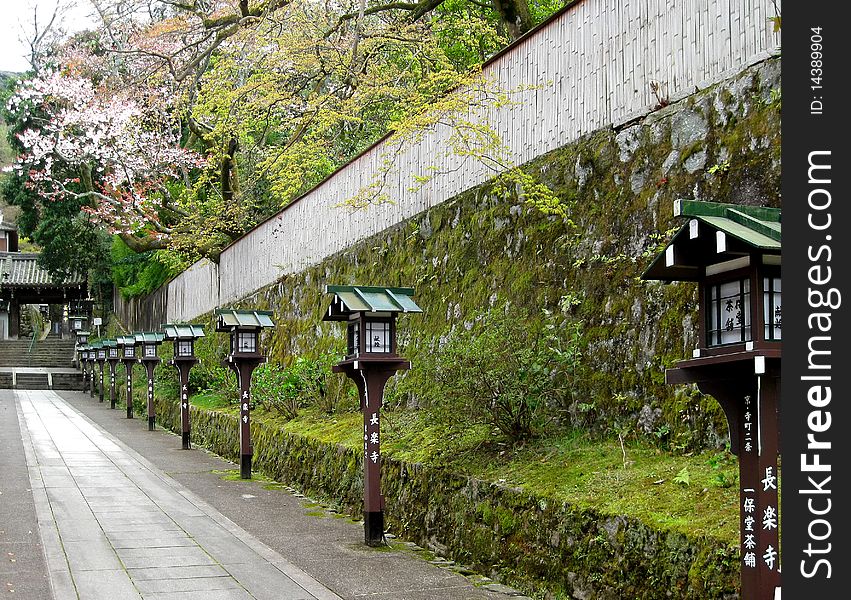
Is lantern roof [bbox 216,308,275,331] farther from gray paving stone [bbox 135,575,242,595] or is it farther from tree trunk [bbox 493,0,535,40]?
tree trunk [bbox 493,0,535,40]

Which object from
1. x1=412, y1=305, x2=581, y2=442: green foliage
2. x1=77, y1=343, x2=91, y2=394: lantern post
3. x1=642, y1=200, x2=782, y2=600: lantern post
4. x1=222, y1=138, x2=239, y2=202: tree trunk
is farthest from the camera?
x1=77, y1=343, x2=91, y2=394: lantern post

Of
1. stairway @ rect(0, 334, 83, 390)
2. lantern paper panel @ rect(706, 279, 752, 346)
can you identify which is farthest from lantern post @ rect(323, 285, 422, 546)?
stairway @ rect(0, 334, 83, 390)

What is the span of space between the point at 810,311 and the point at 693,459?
3699mm

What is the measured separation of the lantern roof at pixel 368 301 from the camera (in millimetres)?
9297

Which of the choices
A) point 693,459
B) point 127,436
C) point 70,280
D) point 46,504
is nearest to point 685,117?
point 693,459

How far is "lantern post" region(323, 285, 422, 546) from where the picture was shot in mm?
9172

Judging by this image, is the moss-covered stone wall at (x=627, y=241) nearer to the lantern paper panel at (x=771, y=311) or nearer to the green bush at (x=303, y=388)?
the lantern paper panel at (x=771, y=311)

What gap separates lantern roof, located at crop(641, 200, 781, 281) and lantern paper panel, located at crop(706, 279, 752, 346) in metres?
0.15

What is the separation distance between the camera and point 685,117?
27.7 feet

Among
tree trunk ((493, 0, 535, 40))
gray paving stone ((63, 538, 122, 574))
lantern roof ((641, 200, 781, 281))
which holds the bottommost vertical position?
gray paving stone ((63, 538, 122, 574))

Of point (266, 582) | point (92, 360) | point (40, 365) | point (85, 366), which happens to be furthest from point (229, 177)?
point (40, 365)

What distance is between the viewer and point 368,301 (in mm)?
9375

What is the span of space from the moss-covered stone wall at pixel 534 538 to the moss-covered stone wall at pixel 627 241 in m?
1.40

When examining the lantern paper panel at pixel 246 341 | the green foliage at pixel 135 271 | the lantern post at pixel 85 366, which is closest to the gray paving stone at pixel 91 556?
the lantern paper panel at pixel 246 341
